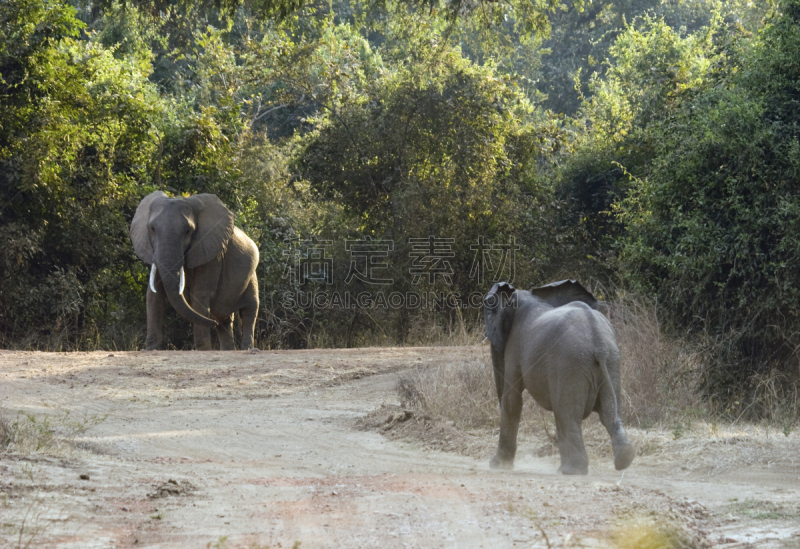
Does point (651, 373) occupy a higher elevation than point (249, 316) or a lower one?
higher

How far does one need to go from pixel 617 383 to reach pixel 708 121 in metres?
6.25

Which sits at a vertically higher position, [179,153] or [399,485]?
[179,153]

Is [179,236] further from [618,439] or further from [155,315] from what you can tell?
[618,439]

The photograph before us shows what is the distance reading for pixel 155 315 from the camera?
15.5 metres

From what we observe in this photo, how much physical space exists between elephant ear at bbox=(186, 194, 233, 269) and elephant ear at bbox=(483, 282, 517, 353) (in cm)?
A: 929

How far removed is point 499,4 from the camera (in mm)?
14391

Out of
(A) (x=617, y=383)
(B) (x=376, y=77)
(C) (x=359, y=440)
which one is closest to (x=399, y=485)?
(A) (x=617, y=383)

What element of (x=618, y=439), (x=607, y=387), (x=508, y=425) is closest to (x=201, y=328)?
(x=508, y=425)

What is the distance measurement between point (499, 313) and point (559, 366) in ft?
2.35

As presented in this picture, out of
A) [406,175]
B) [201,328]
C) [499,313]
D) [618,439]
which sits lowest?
[201,328]

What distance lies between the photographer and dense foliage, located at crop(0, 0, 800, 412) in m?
11.6

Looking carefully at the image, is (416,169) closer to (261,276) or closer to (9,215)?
(261,276)

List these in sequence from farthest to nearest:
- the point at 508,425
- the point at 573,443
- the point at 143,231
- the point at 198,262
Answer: the point at 198,262, the point at 143,231, the point at 508,425, the point at 573,443

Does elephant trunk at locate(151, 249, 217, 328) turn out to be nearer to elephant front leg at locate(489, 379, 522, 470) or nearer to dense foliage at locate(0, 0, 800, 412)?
dense foliage at locate(0, 0, 800, 412)
